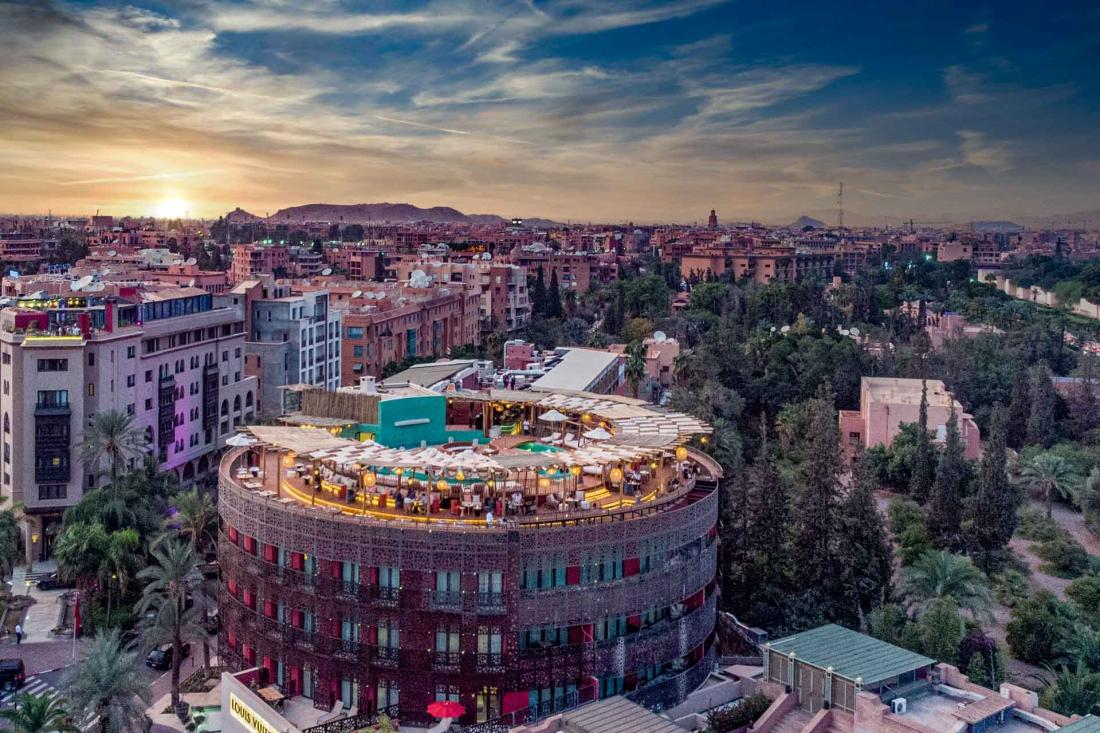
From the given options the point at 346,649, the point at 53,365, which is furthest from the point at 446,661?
the point at 53,365

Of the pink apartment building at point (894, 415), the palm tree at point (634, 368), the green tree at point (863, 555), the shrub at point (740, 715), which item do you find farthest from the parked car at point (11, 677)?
the pink apartment building at point (894, 415)

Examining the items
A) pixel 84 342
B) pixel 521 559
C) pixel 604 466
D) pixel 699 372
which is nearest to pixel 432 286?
pixel 699 372

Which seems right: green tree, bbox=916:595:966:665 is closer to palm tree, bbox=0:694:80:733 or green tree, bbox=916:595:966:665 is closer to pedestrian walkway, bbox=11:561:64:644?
palm tree, bbox=0:694:80:733

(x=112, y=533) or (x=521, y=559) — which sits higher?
(x=521, y=559)

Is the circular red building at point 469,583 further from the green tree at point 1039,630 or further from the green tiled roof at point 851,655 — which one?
the green tree at point 1039,630

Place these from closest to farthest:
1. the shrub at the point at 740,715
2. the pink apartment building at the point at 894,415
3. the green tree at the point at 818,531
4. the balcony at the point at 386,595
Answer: the shrub at the point at 740,715
the balcony at the point at 386,595
the green tree at the point at 818,531
the pink apartment building at the point at 894,415

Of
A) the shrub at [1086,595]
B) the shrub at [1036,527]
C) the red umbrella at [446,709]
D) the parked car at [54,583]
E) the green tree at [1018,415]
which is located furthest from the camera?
the green tree at [1018,415]

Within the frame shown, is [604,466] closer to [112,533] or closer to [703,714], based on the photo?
[703,714]

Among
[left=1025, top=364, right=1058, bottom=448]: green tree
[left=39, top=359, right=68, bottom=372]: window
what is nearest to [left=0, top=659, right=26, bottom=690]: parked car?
[left=39, top=359, right=68, bottom=372]: window
